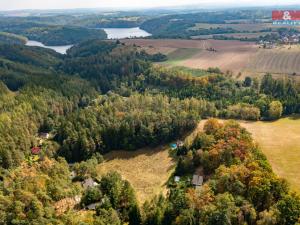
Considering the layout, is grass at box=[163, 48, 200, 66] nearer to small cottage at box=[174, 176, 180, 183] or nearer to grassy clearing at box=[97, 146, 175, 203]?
grassy clearing at box=[97, 146, 175, 203]

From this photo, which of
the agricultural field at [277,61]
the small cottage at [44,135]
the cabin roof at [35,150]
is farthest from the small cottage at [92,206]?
the agricultural field at [277,61]

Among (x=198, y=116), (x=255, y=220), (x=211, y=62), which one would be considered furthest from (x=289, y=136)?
(x=211, y=62)

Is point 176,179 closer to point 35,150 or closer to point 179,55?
point 35,150

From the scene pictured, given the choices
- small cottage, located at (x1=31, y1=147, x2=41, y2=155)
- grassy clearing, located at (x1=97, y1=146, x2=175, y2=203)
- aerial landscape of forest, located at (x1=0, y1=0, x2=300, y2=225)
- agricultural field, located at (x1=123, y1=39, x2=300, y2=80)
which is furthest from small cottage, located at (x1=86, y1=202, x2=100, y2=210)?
agricultural field, located at (x1=123, y1=39, x2=300, y2=80)

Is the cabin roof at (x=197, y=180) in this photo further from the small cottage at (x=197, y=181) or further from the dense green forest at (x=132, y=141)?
the dense green forest at (x=132, y=141)

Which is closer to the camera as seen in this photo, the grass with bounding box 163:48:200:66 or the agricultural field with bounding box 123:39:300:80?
the agricultural field with bounding box 123:39:300:80

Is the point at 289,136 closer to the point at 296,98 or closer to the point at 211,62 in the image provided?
the point at 296,98

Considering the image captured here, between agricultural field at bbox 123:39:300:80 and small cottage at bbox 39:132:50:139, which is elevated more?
agricultural field at bbox 123:39:300:80
